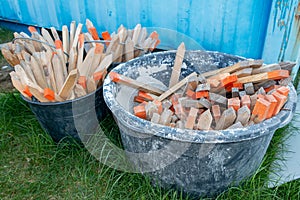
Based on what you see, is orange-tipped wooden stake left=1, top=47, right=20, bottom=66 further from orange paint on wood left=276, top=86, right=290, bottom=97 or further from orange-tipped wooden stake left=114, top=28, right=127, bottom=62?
orange paint on wood left=276, top=86, right=290, bottom=97

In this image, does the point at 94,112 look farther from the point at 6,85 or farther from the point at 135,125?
the point at 6,85

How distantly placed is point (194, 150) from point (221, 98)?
362 millimetres

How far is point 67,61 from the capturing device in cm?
216

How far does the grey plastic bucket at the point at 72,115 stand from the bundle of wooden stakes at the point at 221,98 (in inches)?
11.3

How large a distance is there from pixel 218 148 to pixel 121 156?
79 centimetres

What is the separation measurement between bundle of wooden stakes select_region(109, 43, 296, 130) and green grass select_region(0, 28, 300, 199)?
1.47 ft

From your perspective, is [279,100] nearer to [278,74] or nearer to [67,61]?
[278,74]

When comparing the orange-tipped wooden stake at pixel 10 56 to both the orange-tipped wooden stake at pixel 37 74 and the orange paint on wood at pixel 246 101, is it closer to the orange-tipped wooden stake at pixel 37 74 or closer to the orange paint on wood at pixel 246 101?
the orange-tipped wooden stake at pixel 37 74

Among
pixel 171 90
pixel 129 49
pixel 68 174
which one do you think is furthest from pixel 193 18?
pixel 68 174

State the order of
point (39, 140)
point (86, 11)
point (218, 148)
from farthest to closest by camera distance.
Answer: point (86, 11) < point (39, 140) < point (218, 148)

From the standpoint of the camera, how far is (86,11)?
2967mm

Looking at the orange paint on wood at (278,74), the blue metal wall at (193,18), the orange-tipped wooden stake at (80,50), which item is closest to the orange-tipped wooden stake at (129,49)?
the orange-tipped wooden stake at (80,50)

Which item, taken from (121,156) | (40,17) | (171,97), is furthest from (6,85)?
(171,97)

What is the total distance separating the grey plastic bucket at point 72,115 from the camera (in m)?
1.87
